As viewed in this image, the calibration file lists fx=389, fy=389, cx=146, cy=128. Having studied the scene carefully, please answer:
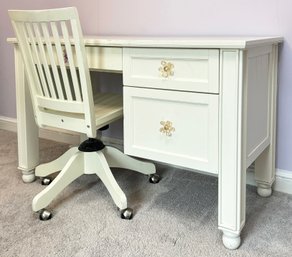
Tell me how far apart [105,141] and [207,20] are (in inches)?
36.1

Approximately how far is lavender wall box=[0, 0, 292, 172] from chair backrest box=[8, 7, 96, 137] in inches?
21.0

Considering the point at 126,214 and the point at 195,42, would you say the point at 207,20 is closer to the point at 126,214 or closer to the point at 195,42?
the point at 195,42

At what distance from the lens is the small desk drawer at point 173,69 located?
4.14ft

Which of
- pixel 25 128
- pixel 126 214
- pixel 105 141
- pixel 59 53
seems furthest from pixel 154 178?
pixel 59 53

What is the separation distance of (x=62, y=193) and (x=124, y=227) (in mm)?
420

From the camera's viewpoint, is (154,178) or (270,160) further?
(154,178)

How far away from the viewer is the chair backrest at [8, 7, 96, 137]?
54.2 inches

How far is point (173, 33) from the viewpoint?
1.86 m

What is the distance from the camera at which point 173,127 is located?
1399 mm

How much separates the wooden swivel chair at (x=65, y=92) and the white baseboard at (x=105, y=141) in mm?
496

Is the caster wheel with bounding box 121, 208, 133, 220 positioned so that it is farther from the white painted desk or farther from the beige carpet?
the white painted desk

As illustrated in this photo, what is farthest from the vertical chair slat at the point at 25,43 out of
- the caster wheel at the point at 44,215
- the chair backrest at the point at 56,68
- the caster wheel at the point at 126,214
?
the caster wheel at the point at 126,214

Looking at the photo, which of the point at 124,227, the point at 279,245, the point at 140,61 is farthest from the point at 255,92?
the point at 124,227

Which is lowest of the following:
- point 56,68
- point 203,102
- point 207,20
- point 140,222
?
point 140,222
